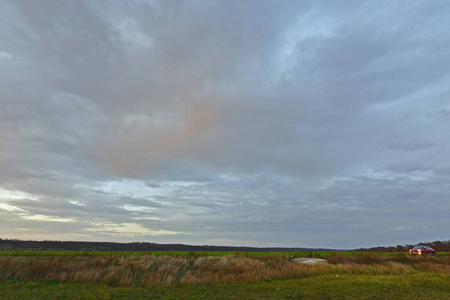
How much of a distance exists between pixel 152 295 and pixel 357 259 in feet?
116

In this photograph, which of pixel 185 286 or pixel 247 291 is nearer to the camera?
pixel 247 291

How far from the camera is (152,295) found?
16312 millimetres

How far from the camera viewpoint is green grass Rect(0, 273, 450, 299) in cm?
1598

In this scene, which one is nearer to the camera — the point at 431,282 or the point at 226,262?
the point at 431,282

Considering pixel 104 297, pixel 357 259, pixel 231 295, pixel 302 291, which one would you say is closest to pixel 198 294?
pixel 231 295

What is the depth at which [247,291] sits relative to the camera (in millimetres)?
17812

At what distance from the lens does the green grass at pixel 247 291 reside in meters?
16.0

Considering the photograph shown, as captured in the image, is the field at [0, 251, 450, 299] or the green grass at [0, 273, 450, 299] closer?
the green grass at [0, 273, 450, 299]

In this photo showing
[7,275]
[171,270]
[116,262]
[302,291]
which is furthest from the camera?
[116,262]

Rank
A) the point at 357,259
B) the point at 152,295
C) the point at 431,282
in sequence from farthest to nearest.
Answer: the point at 357,259 < the point at 431,282 < the point at 152,295

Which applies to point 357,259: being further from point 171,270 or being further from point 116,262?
point 116,262

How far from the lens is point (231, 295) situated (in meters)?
16.5

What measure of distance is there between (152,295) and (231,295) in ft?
16.4

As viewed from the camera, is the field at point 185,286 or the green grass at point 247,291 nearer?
the green grass at point 247,291
